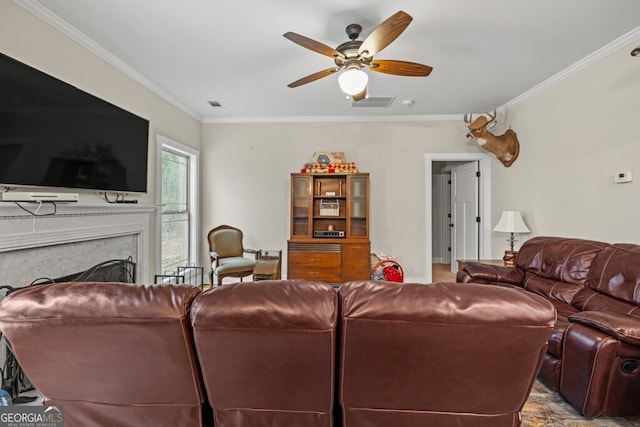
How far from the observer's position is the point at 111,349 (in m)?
1.09

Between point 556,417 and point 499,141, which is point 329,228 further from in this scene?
point 556,417

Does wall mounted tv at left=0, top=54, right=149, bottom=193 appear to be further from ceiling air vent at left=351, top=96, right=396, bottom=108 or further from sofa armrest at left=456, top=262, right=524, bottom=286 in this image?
sofa armrest at left=456, top=262, right=524, bottom=286

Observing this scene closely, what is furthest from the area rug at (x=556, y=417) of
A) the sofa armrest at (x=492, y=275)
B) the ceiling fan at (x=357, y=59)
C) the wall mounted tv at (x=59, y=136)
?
the wall mounted tv at (x=59, y=136)

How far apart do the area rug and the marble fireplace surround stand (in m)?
3.27

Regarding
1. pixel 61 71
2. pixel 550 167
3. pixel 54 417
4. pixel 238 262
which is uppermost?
pixel 61 71

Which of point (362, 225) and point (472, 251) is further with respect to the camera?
point (472, 251)

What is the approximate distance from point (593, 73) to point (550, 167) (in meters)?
0.98

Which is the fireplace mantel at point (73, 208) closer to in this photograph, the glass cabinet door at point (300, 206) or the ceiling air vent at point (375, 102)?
the glass cabinet door at point (300, 206)

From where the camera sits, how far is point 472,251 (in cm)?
482

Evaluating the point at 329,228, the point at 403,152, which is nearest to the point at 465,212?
the point at 403,152

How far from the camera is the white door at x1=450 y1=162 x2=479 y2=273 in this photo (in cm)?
475

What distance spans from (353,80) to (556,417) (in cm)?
251

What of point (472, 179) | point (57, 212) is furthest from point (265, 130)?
point (472, 179)

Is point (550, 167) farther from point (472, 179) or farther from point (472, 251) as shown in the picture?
point (472, 251)
